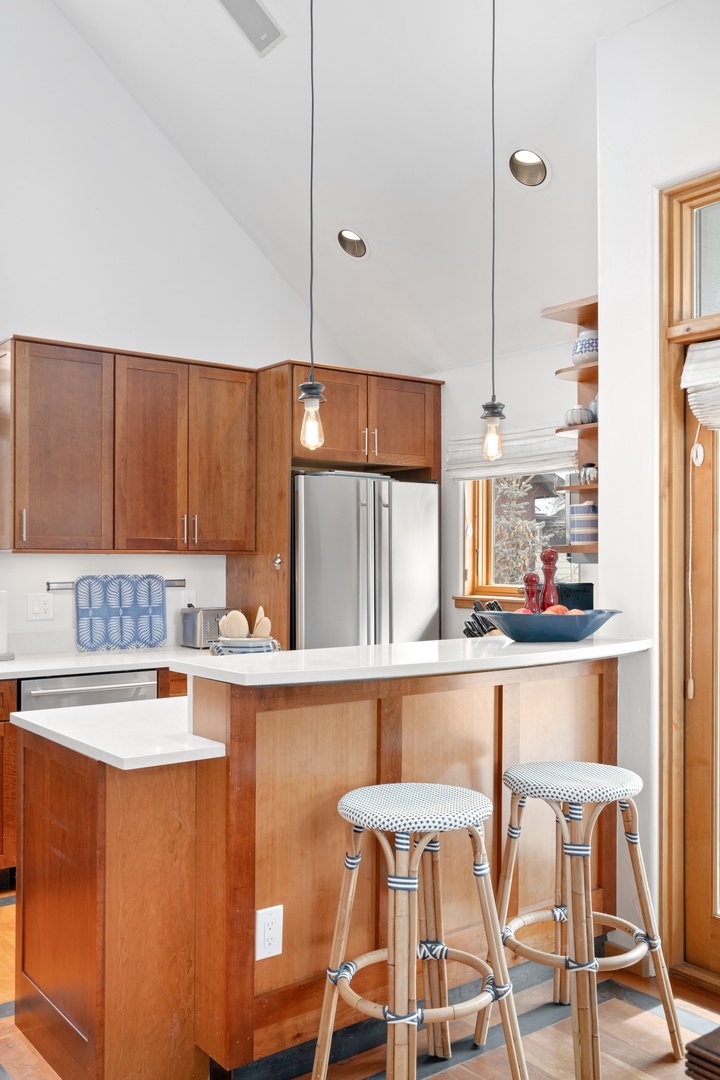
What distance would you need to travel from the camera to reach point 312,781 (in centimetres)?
228

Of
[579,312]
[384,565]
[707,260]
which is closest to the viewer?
[707,260]

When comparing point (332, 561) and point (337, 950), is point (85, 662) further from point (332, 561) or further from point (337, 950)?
point (337, 950)

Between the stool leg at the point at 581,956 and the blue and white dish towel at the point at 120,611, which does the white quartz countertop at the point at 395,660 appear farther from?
the blue and white dish towel at the point at 120,611

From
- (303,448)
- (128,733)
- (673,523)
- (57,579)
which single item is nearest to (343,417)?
(303,448)

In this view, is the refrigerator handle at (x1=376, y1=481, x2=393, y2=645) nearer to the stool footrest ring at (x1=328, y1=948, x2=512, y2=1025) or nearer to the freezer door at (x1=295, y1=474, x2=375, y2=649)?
the freezer door at (x1=295, y1=474, x2=375, y2=649)

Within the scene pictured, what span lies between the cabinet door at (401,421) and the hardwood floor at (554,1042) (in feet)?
9.39

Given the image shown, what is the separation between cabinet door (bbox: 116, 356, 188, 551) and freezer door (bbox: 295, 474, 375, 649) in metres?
0.59

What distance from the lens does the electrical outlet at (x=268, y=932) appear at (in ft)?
7.09

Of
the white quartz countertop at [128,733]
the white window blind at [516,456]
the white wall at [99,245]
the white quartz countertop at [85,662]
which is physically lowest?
the white quartz countertop at [85,662]

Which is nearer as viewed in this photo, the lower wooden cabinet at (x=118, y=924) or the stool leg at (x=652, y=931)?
the lower wooden cabinet at (x=118, y=924)

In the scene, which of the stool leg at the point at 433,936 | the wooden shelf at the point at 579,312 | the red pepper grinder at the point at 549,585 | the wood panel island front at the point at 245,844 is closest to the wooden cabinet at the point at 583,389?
the wooden shelf at the point at 579,312

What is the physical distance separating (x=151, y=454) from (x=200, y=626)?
0.90 metres

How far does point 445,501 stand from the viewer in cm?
510

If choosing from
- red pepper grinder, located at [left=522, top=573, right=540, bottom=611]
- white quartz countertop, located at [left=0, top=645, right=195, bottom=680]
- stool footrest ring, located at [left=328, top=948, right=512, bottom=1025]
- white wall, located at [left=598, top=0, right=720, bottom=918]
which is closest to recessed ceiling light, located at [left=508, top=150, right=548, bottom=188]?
white wall, located at [left=598, top=0, right=720, bottom=918]
